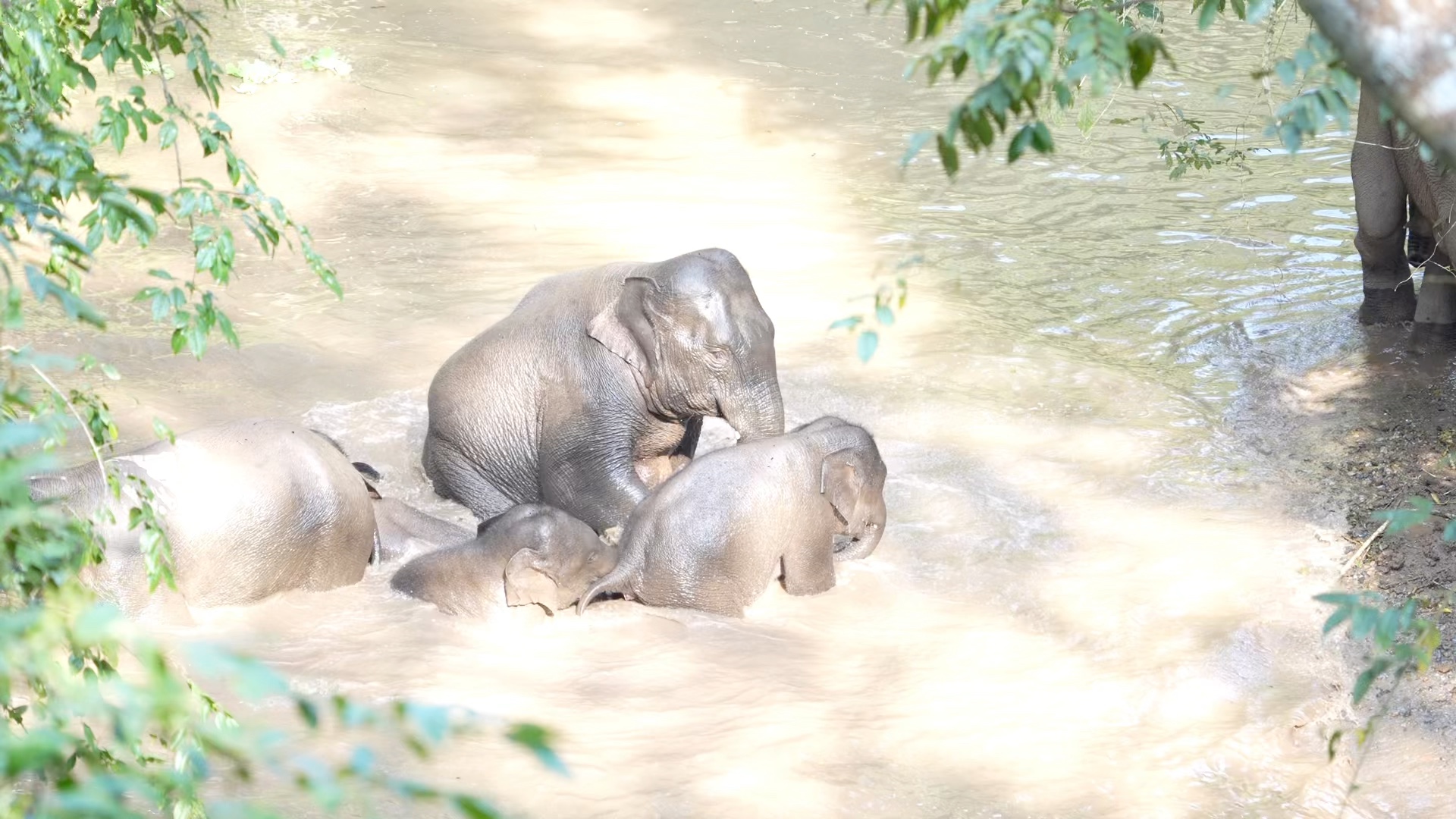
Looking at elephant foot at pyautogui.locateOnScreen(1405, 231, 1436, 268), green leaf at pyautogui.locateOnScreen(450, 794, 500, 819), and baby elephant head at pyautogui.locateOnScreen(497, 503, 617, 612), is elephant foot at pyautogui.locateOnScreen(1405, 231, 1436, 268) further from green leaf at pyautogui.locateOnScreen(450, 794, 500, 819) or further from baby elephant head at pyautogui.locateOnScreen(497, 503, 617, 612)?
green leaf at pyautogui.locateOnScreen(450, 794, 500, 819)

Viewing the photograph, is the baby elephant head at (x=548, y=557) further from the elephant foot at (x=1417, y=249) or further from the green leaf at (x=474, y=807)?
the elephant foot at (x=1417, y=249)

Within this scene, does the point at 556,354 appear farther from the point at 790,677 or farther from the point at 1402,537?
the point at 1402,537

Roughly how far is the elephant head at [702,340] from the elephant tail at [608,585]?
966 mm

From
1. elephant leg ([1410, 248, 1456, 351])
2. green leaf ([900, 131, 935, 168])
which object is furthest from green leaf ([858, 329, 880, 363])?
elephant leg ([1410, 248, 1456, 351])

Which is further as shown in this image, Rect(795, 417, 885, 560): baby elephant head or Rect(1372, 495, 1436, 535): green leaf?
Rect(795, 417, 885, 560): baby elephant head

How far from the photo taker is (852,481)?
6711 mm

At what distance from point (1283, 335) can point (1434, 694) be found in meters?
4.42

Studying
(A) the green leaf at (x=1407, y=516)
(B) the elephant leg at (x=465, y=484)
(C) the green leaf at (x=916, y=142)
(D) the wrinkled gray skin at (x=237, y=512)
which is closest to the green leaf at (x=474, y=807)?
(C) the green leaf at (x=916, y=142)

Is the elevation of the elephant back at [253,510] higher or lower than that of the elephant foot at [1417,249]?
lower

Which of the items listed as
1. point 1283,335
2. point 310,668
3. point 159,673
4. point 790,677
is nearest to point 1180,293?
point 1283,335

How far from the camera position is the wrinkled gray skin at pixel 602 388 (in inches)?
275

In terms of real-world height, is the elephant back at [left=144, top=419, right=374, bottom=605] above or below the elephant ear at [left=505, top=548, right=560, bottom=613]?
above

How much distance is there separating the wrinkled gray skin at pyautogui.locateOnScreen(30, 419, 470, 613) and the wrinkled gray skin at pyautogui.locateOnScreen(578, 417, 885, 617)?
1.09 meters

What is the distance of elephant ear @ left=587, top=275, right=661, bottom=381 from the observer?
7.03m
